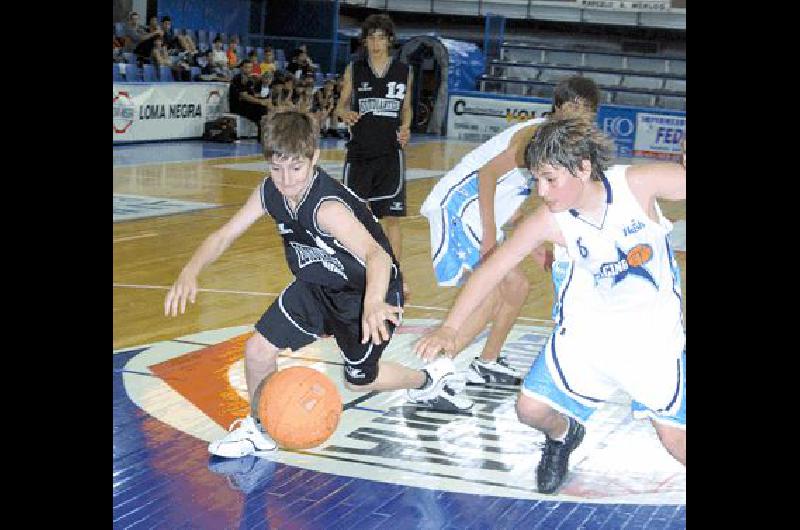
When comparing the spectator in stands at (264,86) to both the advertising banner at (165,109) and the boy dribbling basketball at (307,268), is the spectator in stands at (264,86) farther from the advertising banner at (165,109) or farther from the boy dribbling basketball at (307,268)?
the boy dribbling basketball at (307,268)

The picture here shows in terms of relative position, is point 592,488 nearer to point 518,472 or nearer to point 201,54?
point 518,472

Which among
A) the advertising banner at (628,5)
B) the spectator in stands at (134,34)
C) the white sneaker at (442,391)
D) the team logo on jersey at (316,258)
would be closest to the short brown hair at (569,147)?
the team logo on jersey at (316,258)

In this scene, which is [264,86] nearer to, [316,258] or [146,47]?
[146,47]

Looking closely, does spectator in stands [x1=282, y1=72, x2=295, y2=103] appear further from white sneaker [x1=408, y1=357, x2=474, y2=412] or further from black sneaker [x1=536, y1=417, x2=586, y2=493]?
black sneaker [x1=536, y1=417, x2=586, y2=493]

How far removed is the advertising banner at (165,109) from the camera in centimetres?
1855

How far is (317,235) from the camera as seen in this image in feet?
15.9

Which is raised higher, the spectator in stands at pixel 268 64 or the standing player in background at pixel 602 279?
the spectator in stands at pixel 268 64

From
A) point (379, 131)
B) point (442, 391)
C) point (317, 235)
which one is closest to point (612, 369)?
point (317, 235)

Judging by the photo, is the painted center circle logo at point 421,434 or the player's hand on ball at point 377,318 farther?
the painted center circle logo at point 421,434

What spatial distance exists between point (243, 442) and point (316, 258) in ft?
2.87

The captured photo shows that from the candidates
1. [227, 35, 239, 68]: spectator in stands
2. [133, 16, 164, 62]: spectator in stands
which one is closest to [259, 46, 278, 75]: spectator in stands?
[227, 35, 239, 68]: spectator in stands

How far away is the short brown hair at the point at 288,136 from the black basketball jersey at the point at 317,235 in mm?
209

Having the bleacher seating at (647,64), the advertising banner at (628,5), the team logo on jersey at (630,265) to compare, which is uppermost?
the advertising banner at (628,5)

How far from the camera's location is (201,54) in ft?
73.6
